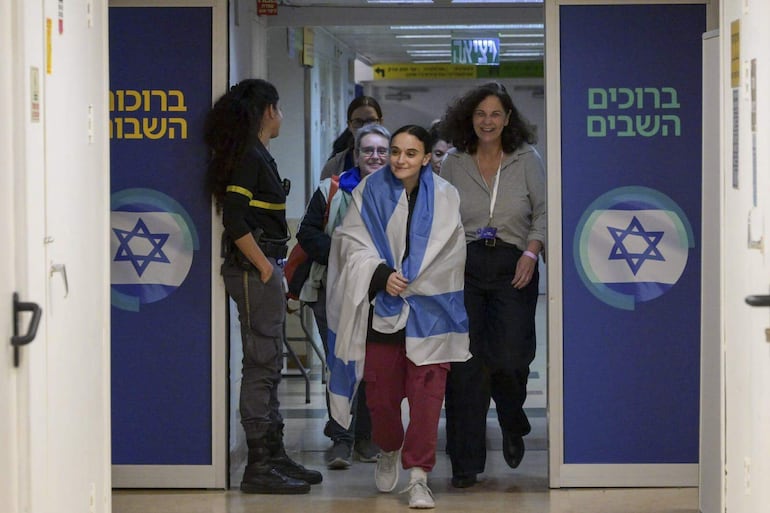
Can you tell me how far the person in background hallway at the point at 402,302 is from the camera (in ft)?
17.6

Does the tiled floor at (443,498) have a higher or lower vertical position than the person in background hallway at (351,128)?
lower

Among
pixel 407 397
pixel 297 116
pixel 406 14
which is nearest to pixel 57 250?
pixel 407 397

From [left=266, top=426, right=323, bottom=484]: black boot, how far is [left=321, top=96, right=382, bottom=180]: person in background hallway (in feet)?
4.51

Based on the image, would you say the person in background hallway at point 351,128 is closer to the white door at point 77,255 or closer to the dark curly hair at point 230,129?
the dark curly hair at point 230,129

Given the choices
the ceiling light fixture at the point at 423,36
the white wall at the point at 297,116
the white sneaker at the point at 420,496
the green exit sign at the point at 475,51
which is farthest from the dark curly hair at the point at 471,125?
the ceiling light fixture at the point at 423,36

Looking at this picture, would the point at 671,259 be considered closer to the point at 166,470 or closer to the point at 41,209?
the point at 166,470

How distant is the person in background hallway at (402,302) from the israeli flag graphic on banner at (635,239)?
609mm

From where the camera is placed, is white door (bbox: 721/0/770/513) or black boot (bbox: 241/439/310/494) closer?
white door (bbox: 721/0/770/513)

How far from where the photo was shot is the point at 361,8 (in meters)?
7.58

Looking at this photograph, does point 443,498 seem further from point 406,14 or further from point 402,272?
point 406,14

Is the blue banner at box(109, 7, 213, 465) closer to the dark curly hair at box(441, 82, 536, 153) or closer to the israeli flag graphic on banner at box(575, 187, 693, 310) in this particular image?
the dark curly hair at box(441, 82, 536, 153)

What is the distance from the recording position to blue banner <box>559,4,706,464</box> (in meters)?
5.63

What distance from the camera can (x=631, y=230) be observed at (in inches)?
223

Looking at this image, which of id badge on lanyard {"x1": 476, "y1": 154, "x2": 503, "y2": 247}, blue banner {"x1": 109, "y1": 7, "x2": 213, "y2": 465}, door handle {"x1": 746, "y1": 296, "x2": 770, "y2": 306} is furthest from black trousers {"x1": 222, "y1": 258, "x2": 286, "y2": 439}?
door handle {"x1": 746, "y1": 296, "x2": 770, "y2": 306}
